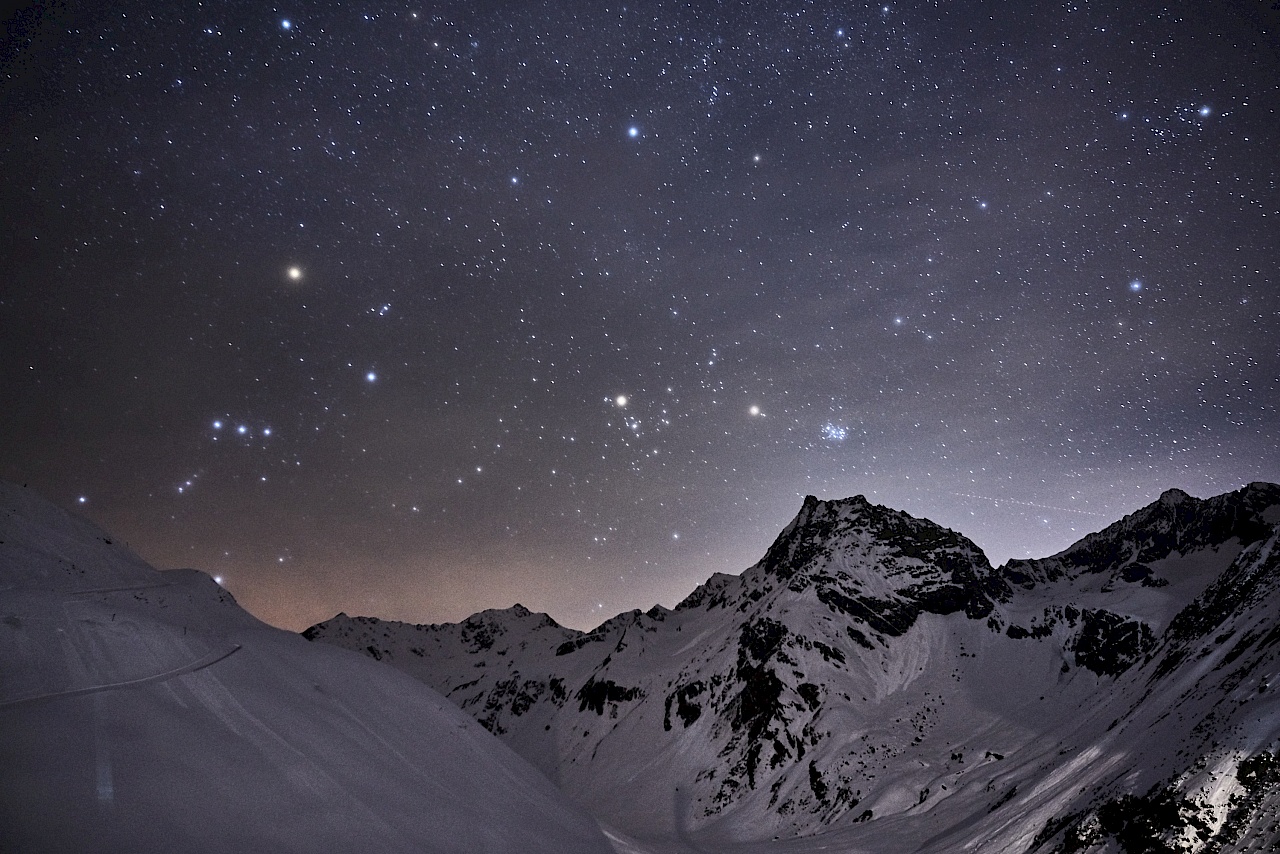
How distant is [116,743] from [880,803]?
92.4m

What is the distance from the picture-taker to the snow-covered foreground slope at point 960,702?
2455 centimetres

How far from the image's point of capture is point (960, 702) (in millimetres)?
114875

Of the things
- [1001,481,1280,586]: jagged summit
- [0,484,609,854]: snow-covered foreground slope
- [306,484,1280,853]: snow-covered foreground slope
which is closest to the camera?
[0,484,609,854]: snow-covered foreground slope

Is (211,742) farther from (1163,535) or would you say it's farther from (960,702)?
(1163,535)

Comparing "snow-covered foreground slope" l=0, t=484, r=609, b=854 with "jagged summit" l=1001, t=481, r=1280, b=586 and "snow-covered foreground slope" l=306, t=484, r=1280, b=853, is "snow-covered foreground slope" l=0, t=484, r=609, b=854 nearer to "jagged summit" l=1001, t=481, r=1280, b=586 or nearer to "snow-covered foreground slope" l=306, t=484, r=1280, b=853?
"snow-covered foreground slope" l=306, t=484, r=1280, b=853

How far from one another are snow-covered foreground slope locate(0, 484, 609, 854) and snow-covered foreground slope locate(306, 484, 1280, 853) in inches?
726

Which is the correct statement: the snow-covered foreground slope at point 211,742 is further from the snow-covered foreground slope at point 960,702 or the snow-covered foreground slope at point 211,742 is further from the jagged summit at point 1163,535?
the jagged summit at point 1163,535

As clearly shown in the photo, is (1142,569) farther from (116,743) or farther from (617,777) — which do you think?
(116,743)

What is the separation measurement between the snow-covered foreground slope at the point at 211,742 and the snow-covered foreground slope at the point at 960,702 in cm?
1844

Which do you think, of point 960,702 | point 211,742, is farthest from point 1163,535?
point 211,742

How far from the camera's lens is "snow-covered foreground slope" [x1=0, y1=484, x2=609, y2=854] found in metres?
9.28

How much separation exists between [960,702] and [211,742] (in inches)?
5217

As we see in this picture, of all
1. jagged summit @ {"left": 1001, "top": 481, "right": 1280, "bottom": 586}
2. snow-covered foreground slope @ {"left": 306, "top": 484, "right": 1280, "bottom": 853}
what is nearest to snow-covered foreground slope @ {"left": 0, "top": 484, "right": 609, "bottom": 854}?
snow-covered foreground slope @ {"left": 306, "top": 484, "right": 1280, "bottom": 853}

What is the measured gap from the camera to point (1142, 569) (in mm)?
150000
